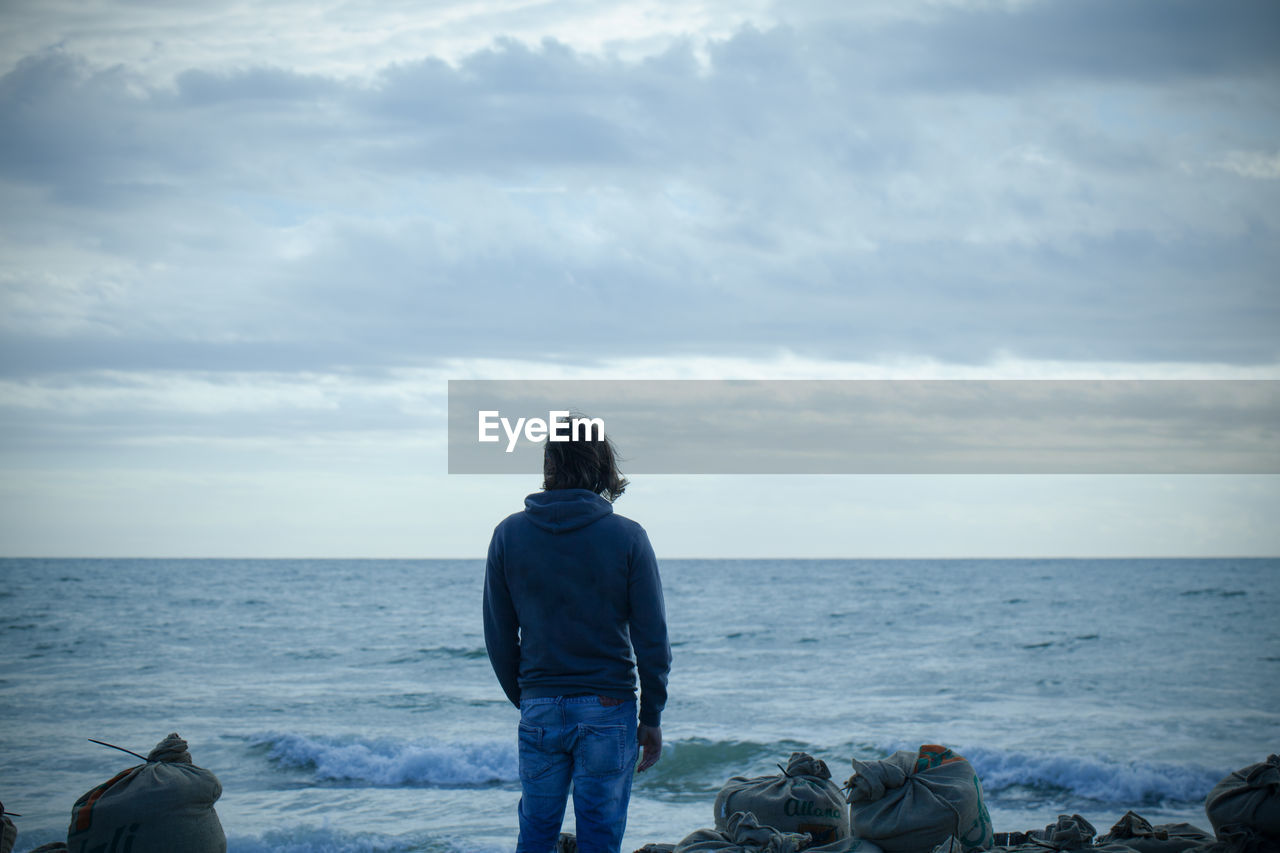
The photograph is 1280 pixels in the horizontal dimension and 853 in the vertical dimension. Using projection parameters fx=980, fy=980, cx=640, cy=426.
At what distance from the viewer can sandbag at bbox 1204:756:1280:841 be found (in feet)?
10.7

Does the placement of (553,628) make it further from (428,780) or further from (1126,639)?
(1126,639)

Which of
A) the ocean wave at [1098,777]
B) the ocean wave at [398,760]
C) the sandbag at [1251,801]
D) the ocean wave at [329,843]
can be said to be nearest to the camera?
the sandbag at [1251,801]

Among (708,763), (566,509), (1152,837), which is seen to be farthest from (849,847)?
(708,763)

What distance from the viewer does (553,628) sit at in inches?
107

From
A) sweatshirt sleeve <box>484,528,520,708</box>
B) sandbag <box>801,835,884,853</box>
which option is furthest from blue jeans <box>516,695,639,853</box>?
sandbag <box>801,835,884,853</box>

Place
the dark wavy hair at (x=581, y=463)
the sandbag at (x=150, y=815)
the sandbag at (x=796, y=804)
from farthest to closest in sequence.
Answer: the sandbag at (x=796, y=804) < the sandbag at (x=150, y=815) < the dark wavy hair at (x=581, y=463)

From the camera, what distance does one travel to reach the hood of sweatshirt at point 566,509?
106 inches

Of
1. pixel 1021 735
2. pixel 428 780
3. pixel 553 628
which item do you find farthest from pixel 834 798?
pixel 1021 735

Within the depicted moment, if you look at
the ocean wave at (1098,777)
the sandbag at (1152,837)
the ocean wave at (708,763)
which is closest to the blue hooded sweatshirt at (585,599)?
the sandbag at (1152,837)

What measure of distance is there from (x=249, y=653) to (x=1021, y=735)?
15.8 m

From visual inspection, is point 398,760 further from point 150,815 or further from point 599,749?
point 599,749

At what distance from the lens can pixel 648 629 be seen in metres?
2.70

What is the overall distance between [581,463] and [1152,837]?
272 cm

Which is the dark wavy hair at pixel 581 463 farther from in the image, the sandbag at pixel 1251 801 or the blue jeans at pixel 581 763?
the sandbag at pixel 1251 801
